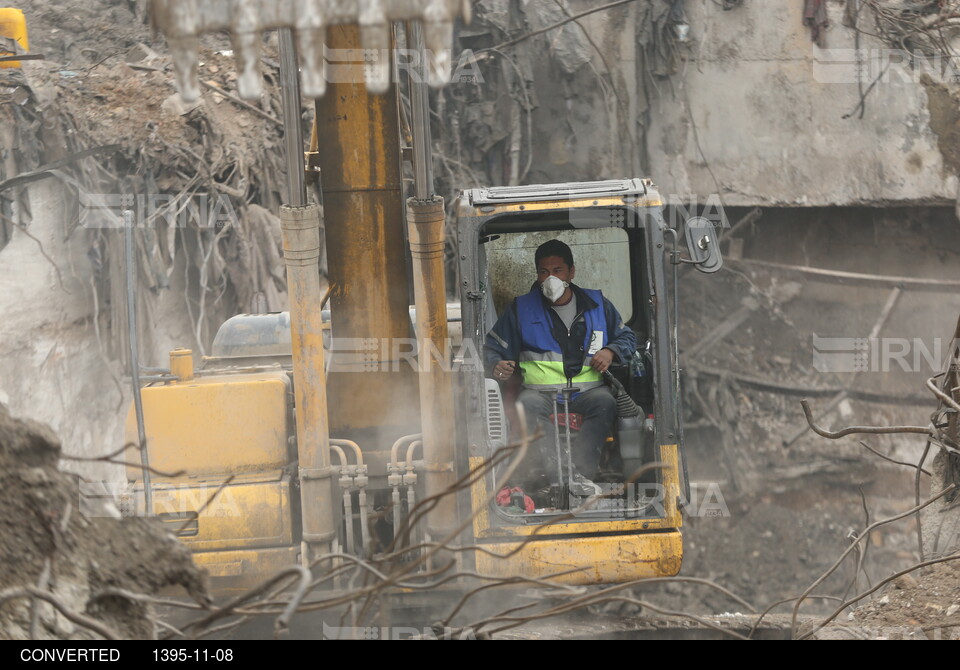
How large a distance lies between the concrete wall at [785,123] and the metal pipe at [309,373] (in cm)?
715

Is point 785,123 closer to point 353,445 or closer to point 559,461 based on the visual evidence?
point 559,461

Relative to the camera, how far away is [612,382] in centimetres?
566

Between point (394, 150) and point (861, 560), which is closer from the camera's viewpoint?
point (861, 560)

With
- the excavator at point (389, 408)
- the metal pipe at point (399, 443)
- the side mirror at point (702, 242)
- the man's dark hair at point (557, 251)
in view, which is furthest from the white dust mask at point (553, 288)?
the metal pipe at point (399, 443)

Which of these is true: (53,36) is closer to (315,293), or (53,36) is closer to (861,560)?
(315,293)

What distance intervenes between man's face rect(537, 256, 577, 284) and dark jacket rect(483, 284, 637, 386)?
6 cm

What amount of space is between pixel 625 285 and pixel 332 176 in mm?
2137

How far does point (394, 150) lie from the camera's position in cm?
534

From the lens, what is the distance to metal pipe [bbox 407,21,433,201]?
4.79 m

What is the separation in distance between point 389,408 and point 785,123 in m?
7.08

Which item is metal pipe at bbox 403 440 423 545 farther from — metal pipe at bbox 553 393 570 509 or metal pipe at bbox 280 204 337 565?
metal pipe at bbox 553 393 570 509

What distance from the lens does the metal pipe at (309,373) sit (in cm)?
493

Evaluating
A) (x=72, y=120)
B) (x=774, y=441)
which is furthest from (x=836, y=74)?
(x=72, y=120)

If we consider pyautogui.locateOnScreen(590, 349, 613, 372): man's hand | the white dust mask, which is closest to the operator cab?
pyautogui.locateOnScreen(590, 349, 613, 372): man's hand
